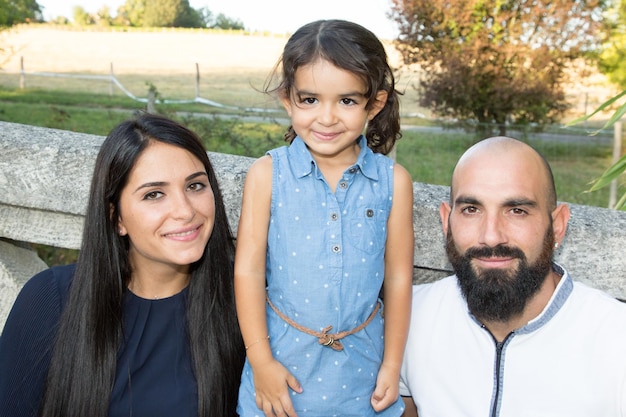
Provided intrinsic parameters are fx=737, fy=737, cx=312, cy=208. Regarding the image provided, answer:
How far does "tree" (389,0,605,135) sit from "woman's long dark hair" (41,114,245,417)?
1175 cm

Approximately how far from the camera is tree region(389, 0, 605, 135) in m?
13.8

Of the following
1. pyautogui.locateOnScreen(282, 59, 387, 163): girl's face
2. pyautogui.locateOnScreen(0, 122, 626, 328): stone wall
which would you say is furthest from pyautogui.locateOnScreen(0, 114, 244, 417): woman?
pyautogui.locateOnScreen(282, 59, 387, 163): girl's face

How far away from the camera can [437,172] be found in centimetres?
1350

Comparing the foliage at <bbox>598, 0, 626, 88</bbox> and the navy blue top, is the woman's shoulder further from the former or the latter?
the foliage at <bbox>598, 0, 626, 88</bbox>

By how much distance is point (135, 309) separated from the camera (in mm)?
2621

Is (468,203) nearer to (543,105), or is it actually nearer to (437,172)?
(437,172)

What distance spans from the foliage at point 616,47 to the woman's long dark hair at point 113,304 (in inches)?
580

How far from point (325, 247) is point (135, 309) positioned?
2.46ft

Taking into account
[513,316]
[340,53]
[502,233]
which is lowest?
[513,316]

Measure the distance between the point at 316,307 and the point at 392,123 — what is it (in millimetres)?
778

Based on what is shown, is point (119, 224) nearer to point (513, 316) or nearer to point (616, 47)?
point (513, 316)

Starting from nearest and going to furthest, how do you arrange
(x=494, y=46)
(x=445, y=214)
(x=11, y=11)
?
1. (x=445, y=214)
2. (x=11, y=11)
3. (x=494, y=46)

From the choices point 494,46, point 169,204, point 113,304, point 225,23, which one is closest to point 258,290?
point 169,204

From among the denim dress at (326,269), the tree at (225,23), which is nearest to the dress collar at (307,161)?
the denim dress at (326,269)
